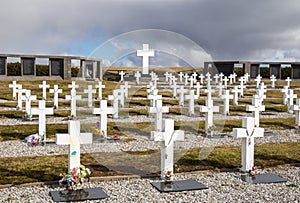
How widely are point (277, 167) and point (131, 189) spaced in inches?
137

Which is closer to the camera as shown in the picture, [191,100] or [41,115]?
[41,115]

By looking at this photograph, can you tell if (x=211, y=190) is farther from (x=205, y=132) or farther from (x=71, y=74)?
(x=71, y=74)

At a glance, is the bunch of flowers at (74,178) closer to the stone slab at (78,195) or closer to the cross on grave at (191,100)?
the stone slab at (78,195)

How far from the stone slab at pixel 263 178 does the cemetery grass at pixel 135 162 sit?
567 mm

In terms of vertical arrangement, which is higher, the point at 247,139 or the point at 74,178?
the point at 247,139

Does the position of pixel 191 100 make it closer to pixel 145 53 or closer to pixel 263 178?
pixel 145 53

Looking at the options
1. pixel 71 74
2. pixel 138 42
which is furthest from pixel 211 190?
pixel 71 74

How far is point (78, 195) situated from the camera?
21.5 feet

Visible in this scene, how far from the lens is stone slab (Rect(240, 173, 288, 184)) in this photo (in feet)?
24.8

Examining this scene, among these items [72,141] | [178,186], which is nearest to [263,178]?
[178,186]

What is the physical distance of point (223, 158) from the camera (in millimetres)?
9352

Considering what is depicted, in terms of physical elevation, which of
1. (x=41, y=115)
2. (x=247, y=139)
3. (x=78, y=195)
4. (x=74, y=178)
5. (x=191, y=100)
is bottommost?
(x=78, y=195)

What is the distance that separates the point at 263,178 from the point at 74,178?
3.50 metres

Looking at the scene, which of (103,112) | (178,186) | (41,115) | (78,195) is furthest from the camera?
(103,112)
